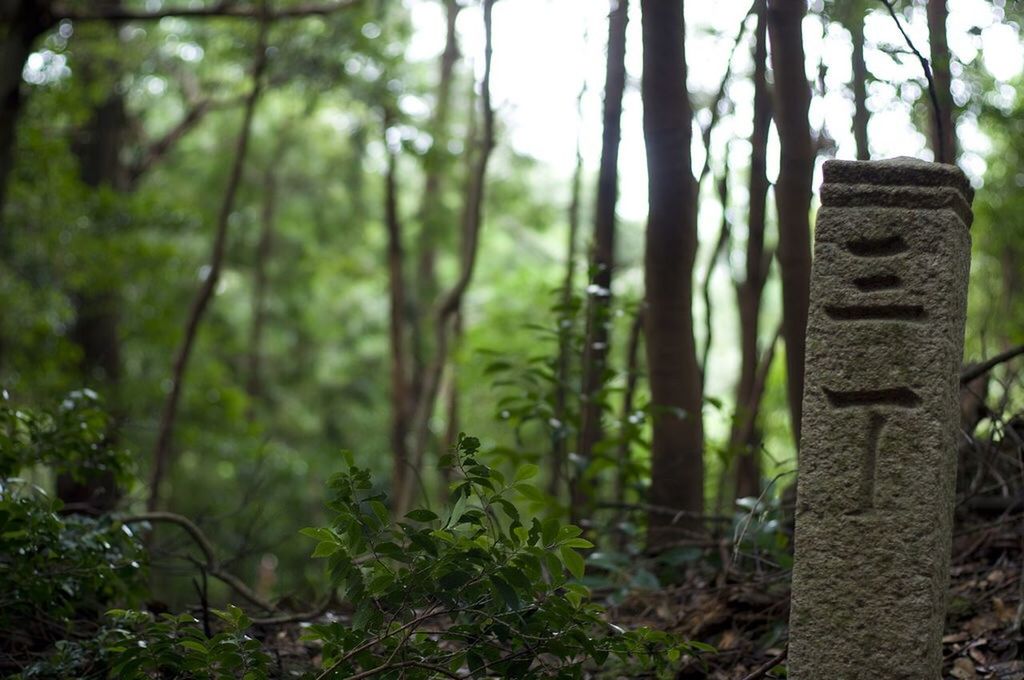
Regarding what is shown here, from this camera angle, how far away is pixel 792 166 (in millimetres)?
4207

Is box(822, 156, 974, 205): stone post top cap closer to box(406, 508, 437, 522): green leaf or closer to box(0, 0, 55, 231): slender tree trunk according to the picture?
box(406, 508, 437, 522): green leaf

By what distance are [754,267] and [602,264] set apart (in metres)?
0.95

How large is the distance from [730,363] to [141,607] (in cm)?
2055

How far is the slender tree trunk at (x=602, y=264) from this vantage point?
4.41 m

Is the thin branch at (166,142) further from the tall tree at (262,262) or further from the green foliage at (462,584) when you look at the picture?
the green foliage at (462,584)

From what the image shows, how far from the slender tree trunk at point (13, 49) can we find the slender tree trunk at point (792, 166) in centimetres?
518

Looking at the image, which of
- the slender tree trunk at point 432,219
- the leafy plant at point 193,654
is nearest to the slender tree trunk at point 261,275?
the slender tree trunk at point 432,219

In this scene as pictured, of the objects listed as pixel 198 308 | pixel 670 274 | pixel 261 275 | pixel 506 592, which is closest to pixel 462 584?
pixel 506 592

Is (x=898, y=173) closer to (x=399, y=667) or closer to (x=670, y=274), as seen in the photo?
(x=399, y=667)

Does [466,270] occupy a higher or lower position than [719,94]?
lower

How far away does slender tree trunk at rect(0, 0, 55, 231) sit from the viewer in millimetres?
7234

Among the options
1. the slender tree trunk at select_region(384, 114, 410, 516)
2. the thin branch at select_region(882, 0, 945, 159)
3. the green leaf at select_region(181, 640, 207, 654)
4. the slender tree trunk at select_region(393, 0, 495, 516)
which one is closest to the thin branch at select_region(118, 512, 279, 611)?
the green leaf at select_region(181, 640, 207, 654)

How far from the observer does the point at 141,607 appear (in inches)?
152

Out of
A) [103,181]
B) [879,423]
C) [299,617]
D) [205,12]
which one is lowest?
[299,617]
